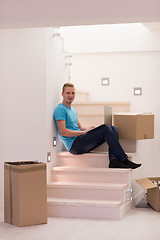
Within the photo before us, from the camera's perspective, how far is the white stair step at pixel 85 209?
446 centimetres

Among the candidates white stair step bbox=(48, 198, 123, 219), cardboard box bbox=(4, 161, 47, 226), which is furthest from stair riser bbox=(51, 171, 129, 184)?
cardboard box bbox=(4, 161, 47, 226)

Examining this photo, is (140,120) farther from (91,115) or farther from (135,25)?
(135,25)

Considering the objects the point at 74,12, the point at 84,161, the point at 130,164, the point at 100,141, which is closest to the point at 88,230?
the point at 130,164

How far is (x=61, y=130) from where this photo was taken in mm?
5000

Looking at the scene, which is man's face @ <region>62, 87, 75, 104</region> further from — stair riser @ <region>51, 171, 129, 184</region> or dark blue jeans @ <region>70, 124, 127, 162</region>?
stair riser @ <region>51, 171, 129, 184</region>

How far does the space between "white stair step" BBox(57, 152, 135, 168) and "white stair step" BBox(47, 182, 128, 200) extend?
37 centimetres

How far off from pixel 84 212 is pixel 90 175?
54 centimetres

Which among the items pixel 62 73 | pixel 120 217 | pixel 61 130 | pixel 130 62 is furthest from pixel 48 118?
pixel 130 62

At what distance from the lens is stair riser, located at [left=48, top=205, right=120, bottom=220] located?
446 cm

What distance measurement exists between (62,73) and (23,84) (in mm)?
802

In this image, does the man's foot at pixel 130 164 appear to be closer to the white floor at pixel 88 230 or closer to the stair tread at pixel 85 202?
the stair tread at pixel 85 202

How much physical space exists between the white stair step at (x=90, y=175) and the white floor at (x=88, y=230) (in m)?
0.48

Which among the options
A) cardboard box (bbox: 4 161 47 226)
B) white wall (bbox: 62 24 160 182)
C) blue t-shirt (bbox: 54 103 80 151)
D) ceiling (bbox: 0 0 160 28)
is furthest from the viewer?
white wall (bbox: 62 24 160 182)

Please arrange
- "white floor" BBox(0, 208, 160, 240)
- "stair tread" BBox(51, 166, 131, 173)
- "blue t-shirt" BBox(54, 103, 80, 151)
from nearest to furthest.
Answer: "white floor" BBox(0, 208, 160, 240), "stair tread" BBox(51, 166, 131, 173), "blue t-shirt" BBox(54, 103, 80, 151)
